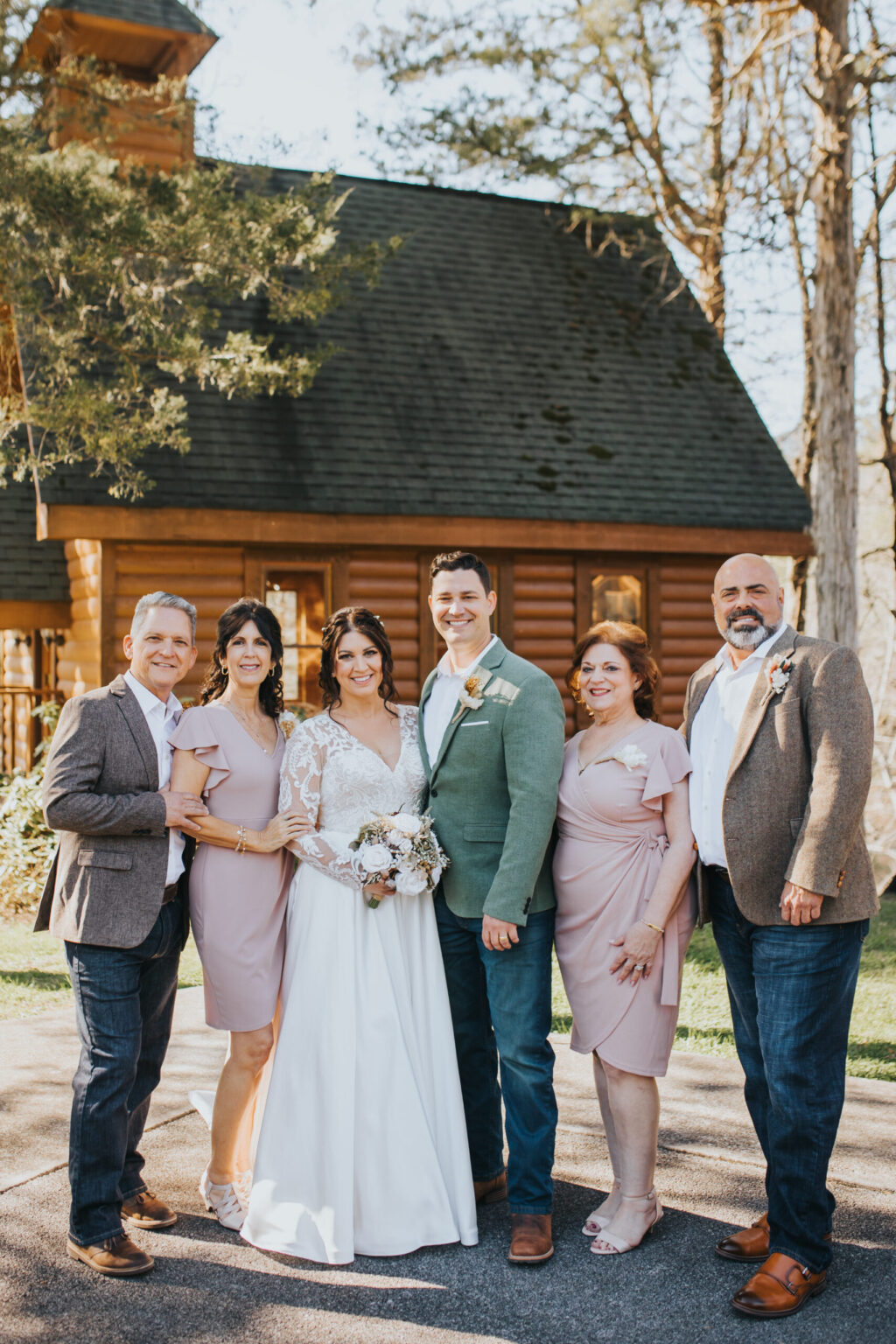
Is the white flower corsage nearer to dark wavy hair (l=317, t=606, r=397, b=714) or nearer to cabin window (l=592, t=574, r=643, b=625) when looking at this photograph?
dark wavy hair (l=317, t=606, r=397, b=714)

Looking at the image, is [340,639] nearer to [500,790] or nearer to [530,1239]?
[500,790]

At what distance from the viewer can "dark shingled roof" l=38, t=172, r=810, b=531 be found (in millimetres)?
10953

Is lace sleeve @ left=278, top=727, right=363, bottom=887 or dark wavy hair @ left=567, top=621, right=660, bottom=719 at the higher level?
dark wavy hair @ left=567, top=621, right=660, bottom=719

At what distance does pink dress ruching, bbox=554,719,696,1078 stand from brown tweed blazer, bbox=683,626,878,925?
11.6 inches

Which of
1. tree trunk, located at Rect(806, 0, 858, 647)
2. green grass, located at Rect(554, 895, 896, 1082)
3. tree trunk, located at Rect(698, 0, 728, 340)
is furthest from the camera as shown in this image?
tree trunk, located at Rect(698, 0, 728, 340)

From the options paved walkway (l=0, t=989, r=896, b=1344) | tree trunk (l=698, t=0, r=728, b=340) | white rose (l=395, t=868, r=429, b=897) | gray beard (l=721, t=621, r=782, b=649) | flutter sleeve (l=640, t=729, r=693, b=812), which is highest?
tree trunk (l=698, t=0, r=728, b=340)

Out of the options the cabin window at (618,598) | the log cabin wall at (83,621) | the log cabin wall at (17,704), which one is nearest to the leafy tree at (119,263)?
the log cabin wall at (83,621)

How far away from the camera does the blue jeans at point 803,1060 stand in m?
3.57

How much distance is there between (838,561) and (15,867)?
820 cm

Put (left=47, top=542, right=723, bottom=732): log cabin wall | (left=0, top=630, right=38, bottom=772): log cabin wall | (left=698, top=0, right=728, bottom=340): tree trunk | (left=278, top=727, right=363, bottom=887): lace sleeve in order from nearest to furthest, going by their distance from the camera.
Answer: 1. (left=278, top=727, right=363, bottom=887): lace sleeve
2. (left=47, top=542, right=723, bottom=732): log cabin wall
3. (left=0, top=630, right=38, bottom=772): log cabin wall
4. (left=698, top=0, right=728, bottom=340): tree trunk

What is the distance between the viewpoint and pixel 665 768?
13.0 feet

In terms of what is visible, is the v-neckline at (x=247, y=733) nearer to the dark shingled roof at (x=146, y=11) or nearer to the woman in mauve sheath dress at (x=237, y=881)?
the woman in mauve sheath dress at (x=237, y=881)

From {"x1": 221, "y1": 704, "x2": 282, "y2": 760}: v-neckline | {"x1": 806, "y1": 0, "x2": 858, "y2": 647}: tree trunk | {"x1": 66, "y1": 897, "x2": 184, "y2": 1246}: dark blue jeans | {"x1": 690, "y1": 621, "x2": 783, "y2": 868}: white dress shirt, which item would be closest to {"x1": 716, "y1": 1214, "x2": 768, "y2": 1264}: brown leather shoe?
{"x1": 690, "y1": 621, "x2": 783, "y2": 868}: white dress shirt

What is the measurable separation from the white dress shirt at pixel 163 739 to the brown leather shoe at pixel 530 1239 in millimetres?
1573
